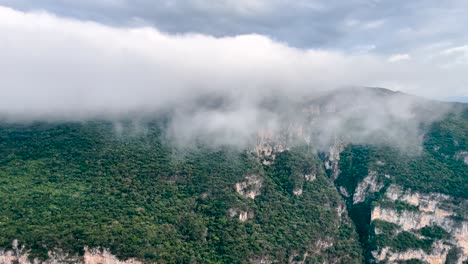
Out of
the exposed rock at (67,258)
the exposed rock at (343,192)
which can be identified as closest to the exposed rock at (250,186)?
the exposed rock at (343,192)

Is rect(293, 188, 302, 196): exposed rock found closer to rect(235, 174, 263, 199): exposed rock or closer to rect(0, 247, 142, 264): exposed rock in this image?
rect(235, 174, 263, 199): exposed rock

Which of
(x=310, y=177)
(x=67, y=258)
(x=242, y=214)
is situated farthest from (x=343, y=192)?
(x=67, y=258)

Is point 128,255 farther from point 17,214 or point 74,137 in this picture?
point 74,137

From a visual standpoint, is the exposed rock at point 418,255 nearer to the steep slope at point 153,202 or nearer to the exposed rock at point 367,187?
the steep slope at point 153,202

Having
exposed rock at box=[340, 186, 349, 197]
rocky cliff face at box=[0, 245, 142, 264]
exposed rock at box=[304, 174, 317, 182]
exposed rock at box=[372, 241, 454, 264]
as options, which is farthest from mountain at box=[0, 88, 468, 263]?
exposed rock at box=[304, 174, 317, 182]

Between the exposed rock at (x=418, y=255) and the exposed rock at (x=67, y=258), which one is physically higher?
the exposed rock at (x=67, y=258)

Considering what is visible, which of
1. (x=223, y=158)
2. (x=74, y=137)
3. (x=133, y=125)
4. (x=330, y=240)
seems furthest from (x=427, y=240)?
(x=74, y=137)
